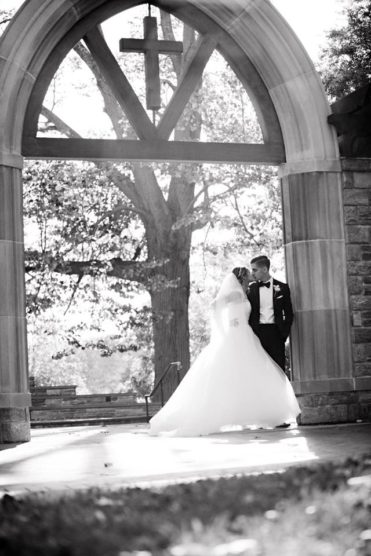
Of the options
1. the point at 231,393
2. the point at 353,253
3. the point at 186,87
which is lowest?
the point at 231,393

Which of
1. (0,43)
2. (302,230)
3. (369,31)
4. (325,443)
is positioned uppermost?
(369,31)

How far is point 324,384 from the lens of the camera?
10602 millimetres

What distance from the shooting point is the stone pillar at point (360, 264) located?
35.3ft

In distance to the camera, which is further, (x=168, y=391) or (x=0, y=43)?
(x=168, y=391)

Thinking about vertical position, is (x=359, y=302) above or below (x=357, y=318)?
above

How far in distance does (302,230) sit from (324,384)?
67.4 inches

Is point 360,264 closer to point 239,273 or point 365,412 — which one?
point 239,273

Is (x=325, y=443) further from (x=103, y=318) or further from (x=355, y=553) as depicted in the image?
(x=103, y=318)

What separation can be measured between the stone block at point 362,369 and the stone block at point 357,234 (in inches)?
54.2

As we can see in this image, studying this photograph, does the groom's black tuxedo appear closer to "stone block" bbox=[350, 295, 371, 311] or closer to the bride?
the bride

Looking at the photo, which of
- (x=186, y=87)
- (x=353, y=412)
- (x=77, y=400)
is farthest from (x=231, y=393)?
(x=77, y=400)

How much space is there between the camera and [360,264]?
1095 centimetres

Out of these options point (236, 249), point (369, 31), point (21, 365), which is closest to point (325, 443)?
point (21, 365)

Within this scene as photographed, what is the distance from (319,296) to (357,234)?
2.84 feet
